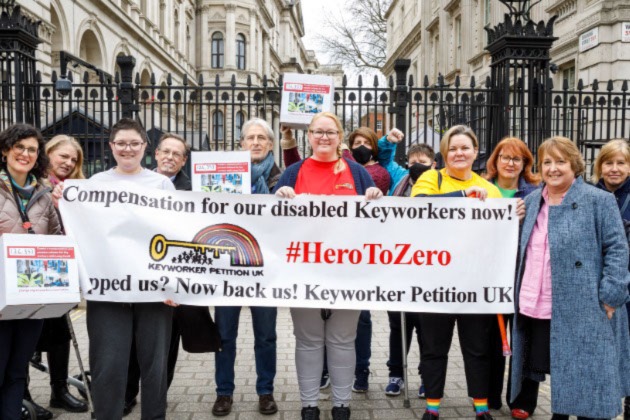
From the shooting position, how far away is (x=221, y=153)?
4375 millimetres

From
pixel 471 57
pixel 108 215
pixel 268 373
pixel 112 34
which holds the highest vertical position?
pixel 112 34

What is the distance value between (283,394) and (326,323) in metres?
1.18

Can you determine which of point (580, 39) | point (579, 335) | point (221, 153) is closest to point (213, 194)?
point (221, 153)

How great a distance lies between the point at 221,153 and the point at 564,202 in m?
2.50

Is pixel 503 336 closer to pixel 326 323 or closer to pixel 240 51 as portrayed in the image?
pixel 326 323

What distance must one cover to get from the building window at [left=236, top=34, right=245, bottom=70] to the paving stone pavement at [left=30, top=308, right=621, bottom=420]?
5165 cm

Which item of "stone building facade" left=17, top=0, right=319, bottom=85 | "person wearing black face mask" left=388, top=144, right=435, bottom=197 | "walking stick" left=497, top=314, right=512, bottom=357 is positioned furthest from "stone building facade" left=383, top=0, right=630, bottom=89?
"stone building facade" left=17, top=0, right=319, bottom=85

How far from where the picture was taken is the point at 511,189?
4.50 meters

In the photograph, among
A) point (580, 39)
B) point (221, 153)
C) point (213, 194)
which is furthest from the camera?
point (580, 39)

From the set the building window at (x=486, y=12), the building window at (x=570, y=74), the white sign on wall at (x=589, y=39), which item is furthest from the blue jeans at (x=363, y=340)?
the building window at (x=486, y=12)

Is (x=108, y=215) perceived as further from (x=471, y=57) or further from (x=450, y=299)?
(x=471, y=57)

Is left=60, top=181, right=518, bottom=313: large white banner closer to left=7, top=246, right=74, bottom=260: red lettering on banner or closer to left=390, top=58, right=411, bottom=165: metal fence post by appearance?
left=7, top=246, right=74, bottom=260: red lettering on banner

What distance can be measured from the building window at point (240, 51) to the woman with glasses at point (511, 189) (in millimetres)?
52814

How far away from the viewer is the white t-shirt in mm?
3803
